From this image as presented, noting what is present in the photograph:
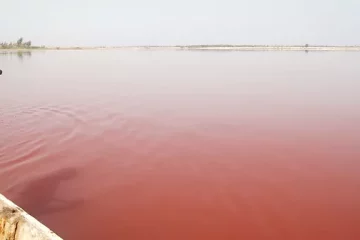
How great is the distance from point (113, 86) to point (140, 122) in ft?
28.3

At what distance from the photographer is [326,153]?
24.8 ft

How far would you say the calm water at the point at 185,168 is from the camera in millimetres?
4906

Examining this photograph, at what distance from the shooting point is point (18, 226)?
338 cm

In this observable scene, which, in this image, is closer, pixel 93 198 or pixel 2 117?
pixel 93 198

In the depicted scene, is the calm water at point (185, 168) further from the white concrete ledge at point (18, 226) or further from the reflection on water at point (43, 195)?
the white concrete ledge at point (18, 226)

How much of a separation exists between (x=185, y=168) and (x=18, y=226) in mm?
3948

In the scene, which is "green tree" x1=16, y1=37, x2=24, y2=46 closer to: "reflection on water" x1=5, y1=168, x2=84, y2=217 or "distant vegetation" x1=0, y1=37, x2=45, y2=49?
"distant vegetation" x1=0, y1=37, x2=45, y2=49

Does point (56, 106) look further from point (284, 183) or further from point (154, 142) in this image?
point (284, 183)

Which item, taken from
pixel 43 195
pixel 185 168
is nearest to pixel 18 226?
pixel 43 195

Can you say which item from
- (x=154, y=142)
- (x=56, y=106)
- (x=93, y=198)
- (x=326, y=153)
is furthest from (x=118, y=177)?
(x=56, y=106)

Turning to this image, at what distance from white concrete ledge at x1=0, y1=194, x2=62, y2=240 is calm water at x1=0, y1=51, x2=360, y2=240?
1.27 metres

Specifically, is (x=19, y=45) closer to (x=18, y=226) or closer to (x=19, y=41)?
(x=19, y=41)

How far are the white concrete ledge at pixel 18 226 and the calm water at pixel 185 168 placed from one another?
1273 mm

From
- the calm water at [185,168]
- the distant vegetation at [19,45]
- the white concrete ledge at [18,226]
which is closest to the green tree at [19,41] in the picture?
the distant vegetation at [19,45]
